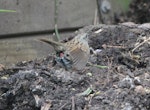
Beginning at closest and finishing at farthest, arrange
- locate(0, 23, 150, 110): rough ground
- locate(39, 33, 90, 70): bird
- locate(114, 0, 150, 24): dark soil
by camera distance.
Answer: locate(0, 23, 150, 110): rough ground
locate(39, 33, 90, 70): bird
locate(114, 0, 150, 24): dark soil

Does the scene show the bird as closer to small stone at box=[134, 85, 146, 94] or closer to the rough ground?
the rough ground

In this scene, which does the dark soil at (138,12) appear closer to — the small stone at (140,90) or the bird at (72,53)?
the bird at (72,53)

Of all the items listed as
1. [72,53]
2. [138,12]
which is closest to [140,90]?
[72,53]

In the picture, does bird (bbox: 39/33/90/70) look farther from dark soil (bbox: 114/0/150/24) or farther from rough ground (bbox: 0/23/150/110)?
dark soil (bbox: 114/0/150/24)

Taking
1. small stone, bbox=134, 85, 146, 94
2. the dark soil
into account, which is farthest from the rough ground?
the dark soil

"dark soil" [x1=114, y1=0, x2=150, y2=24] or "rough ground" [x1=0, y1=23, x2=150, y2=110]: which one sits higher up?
"dark soil" [x1=114, y1=0, x2=150, y2=24]

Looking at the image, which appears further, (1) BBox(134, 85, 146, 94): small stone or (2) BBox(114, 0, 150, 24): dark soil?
(2) BBox(114, 0, 150, 24): dark soil

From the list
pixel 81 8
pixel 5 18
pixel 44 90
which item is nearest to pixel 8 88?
pixel 44 90

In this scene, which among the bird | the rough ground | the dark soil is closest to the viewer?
the rough ground
